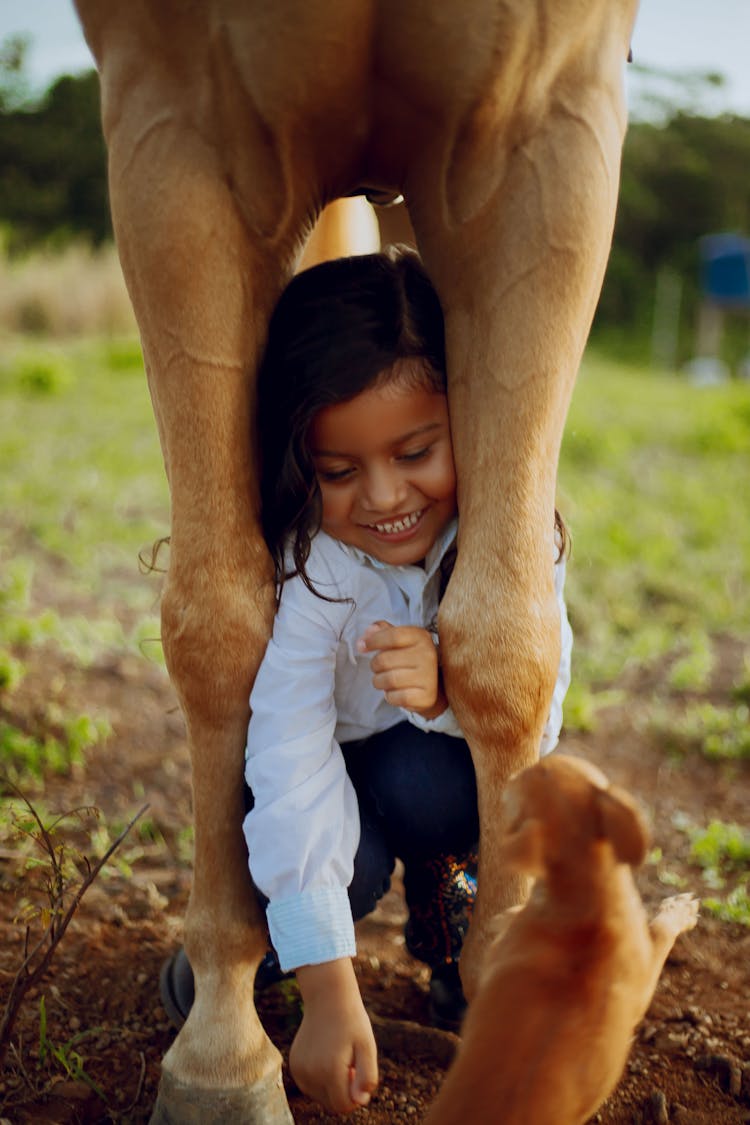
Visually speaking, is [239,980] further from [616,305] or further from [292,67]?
[616,305]

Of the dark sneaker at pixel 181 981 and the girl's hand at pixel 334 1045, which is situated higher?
the girl's hand at pixel 334 1045

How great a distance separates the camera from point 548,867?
970mm

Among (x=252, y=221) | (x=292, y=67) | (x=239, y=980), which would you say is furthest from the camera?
(x=239, y=980)

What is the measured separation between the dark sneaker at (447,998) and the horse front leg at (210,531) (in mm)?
394

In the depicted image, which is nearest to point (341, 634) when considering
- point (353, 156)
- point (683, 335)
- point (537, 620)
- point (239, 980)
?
point (537, 620)

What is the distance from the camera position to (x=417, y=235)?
4.55 feet

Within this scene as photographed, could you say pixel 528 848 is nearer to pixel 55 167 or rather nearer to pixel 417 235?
pixel 417 235

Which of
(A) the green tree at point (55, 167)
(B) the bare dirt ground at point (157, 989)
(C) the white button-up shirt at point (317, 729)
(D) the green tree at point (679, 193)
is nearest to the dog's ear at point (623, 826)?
(C) the white button-up shirt at point (317, 729)

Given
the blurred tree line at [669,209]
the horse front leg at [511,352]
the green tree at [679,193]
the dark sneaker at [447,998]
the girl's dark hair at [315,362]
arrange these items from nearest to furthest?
the horse front leg at [511,352] → the girl's dark hair at [315,362] → the dark sneaker at [447,998] → the blurred tree line at [669,209] → the green tree at [679,193]

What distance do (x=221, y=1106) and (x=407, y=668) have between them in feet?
1.95

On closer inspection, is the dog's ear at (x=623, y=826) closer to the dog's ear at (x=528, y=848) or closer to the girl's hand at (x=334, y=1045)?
the dog's ear at (x=528, y=848)

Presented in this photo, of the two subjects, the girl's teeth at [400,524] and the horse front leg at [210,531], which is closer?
the horse front leg at [210,531]

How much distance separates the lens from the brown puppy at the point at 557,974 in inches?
37.7

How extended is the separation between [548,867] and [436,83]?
82cm
